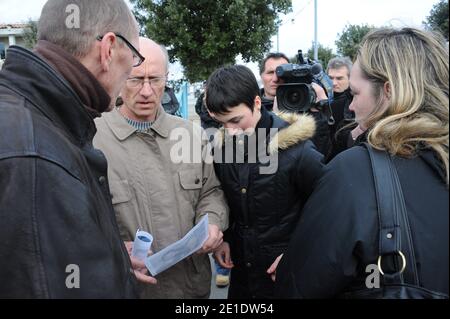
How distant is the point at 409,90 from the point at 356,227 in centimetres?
45

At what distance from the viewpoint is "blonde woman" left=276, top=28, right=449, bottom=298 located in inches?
42.2

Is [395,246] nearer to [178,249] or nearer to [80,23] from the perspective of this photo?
[178,249]

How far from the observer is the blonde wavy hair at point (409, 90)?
117 centimetres

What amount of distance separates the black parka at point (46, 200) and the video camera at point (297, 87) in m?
1.95

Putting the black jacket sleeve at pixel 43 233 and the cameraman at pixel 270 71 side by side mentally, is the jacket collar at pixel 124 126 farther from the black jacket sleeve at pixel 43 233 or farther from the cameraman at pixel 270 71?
the cameraman at pixel 270 71

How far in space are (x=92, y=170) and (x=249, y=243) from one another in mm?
1077

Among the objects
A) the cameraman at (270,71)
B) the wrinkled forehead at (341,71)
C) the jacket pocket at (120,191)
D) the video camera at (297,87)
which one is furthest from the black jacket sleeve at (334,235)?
the wrinkled forehead at (341,71)

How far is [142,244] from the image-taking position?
176 centimetres

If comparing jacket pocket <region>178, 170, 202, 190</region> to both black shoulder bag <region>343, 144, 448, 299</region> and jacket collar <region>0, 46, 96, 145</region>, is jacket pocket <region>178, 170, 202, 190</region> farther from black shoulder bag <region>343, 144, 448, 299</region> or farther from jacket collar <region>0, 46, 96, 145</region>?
black shoulder bag <region>343, 144, 448, 299</region>

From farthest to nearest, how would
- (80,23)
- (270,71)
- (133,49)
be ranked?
(270,71) < (133,49) < (80,23)

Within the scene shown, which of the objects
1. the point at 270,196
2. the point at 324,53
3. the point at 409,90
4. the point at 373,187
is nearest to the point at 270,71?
the point at 270,196

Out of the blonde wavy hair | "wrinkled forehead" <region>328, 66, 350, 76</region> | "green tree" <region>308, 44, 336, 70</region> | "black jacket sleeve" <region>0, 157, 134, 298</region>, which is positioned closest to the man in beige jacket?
"black jacket sleeve" <region>0, 157, 134, 298</region>

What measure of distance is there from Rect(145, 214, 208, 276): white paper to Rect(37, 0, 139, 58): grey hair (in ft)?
2.86
